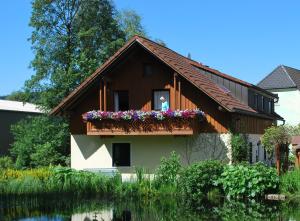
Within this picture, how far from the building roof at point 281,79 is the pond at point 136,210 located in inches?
1396

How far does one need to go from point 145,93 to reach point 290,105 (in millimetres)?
28934

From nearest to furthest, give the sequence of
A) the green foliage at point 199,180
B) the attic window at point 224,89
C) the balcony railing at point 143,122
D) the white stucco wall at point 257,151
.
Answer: the green foliage at point 199,180
the balcony railing at point 143,122
the attic window at point 224,89
the white stucco wall at point 257,151

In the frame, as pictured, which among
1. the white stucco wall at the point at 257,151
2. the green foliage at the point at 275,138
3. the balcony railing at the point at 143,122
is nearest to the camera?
the balcony railing at the point at 143,122

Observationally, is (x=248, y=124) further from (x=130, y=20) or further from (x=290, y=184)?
(x=130, y=20)

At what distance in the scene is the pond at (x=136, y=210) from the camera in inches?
701

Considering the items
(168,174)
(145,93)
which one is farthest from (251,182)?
(145,93)

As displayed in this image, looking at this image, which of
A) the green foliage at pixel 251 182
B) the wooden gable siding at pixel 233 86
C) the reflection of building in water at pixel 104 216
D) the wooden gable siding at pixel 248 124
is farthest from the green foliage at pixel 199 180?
the wooden gable siding at pixel 233 86

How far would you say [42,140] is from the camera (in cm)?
4084

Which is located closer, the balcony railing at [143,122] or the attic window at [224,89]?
the balcony railing at [143,122]

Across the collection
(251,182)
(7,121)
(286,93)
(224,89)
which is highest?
(286,93)

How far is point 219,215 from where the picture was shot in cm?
1827

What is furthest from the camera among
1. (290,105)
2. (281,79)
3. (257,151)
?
(281,79)

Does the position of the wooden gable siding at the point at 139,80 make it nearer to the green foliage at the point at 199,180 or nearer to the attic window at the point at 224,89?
the attic window at the point at 224,89

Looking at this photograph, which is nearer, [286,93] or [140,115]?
[140,115]
